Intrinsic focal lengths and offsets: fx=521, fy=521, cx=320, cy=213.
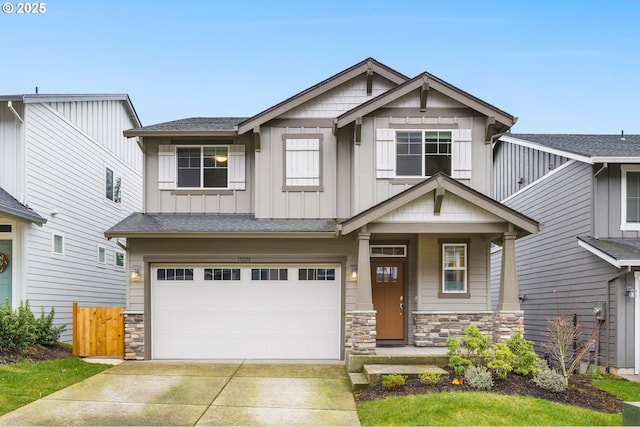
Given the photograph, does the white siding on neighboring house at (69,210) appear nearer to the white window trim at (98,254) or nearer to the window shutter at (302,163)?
the white window trim at (98,254)

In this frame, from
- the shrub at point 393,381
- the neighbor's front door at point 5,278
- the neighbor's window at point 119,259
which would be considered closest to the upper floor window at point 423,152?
the shrub at point 393,381

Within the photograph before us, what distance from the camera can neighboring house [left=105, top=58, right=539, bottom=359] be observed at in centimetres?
1120

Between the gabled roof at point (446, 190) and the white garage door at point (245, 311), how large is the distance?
1986mm

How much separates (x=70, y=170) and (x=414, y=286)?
30.6 feet

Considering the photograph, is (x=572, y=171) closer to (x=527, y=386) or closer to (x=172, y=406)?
(x=527, y=386)

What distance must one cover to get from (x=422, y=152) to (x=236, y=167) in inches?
165

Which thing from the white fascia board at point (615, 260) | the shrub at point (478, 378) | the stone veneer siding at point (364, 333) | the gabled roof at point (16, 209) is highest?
the gabled roof at point (16, 209)

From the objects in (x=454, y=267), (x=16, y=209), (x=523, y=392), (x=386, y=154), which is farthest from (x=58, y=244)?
(x=523, y=392)

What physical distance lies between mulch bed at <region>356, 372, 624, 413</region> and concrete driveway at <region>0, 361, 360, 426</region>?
503 mm

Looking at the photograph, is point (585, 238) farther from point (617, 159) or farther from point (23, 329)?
point (23, 329)

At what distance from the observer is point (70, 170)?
13672mm

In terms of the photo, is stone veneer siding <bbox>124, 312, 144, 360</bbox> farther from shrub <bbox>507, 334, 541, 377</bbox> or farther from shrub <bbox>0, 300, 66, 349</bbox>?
shrub <bbox>507, 334, 541, 377</bbox>

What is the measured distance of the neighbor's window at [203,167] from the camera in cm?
1195

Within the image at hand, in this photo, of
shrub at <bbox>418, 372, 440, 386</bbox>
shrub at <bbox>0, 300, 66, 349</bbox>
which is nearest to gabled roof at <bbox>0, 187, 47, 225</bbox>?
shrub at <bbox>0, 300, 66, 349</bbox>
